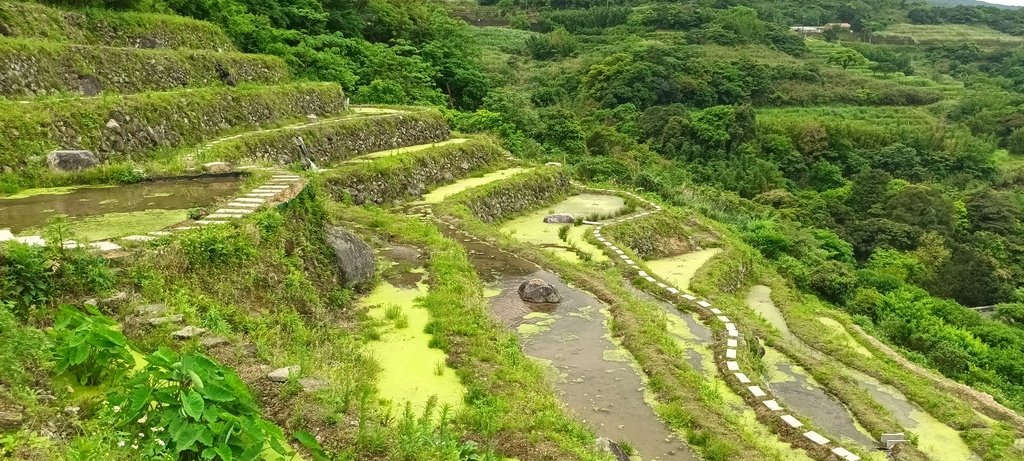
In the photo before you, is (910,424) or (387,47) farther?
(387,47)

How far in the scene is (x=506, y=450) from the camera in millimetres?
6312

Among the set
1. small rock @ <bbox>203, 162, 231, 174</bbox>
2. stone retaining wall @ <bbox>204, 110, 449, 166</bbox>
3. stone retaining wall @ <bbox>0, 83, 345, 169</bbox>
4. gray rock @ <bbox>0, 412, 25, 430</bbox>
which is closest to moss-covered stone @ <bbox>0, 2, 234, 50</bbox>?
stone retaining wall @ <bbox>0, 83, 345, 169</bbox>

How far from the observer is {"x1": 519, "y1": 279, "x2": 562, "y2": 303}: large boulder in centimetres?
1249

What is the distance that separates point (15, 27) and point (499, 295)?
12.3m

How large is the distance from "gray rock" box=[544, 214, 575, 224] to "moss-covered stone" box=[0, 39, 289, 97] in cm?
1048

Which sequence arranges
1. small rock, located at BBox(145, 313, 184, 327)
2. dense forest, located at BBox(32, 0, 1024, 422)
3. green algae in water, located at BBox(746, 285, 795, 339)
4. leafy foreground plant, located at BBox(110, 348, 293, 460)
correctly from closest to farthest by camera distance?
leafy foreground plant, located at BBox(110, 348, 293, 460)
small rock, located at BBox(145, 313, 184, 327)
green algae in water, located at BBox(746, 285, 795, 339)
dense forest, located at BBox(32, 0, 1024, 422)

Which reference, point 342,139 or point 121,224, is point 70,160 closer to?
point 121,224

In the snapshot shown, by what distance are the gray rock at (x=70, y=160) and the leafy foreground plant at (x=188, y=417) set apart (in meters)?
8.20

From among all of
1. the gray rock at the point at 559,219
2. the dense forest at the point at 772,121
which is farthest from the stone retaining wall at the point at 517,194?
the dense forest at the point at 772,121

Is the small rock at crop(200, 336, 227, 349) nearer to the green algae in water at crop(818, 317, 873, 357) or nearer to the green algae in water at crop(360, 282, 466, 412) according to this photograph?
the green algae in water at crop(360, 282, 466, 412)

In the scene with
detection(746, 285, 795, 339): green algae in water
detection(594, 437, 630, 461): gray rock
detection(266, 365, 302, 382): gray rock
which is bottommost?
detection(746, 285, 795, 339): green algae in water

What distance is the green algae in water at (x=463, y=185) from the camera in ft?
66.0

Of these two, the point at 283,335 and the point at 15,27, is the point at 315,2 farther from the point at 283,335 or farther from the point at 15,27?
the point at 283,335

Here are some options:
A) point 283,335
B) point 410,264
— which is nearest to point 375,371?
point 283,335
